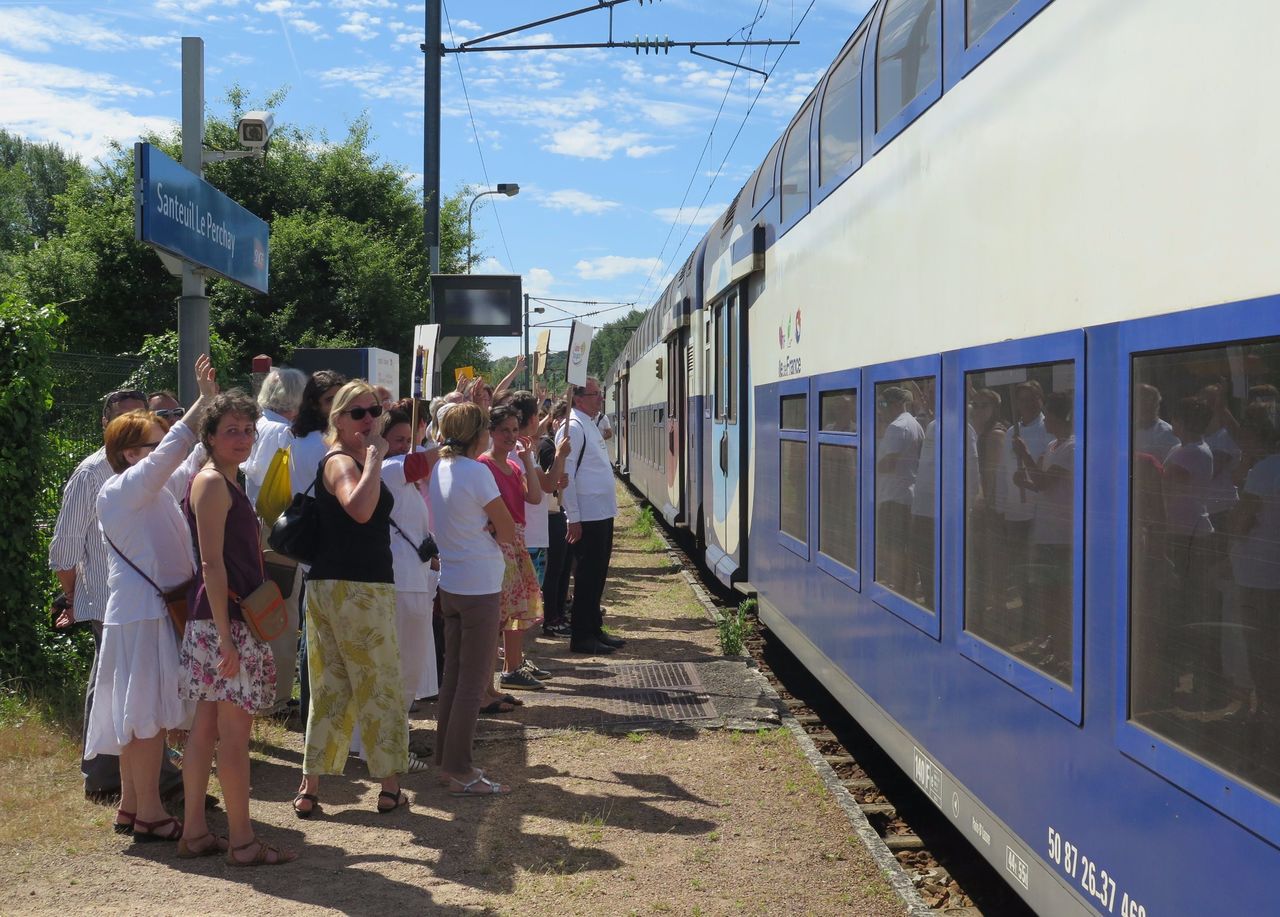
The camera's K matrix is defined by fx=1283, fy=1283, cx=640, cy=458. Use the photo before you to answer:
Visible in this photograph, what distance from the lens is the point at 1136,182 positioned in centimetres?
307

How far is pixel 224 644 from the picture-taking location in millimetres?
4883

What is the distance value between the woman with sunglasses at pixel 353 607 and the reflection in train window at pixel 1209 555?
3149mm

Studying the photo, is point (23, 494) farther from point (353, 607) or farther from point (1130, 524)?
point (1130, 524)

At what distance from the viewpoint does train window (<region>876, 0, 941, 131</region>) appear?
4980mm

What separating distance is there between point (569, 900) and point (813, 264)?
12.5ft

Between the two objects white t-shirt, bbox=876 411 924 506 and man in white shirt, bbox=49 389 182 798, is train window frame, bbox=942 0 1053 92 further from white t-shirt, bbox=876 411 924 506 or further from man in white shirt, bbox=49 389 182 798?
man in white shirt, bbox=49 389 182 798

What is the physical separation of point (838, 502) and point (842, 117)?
1.98 m

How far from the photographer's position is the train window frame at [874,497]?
473 centimetres

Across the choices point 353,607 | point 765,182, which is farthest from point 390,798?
point 765,182

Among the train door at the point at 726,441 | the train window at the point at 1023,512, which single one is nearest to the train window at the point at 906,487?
the train window at the point at 1023,512

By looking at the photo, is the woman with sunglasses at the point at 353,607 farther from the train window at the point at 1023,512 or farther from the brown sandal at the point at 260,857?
the train window at the point at 1023,512

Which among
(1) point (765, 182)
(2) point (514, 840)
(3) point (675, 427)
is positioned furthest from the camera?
(3) point (675, 427)

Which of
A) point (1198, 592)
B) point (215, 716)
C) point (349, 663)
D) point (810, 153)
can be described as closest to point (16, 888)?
point (215, 716)

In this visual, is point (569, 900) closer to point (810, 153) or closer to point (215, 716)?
point (215, 716)
